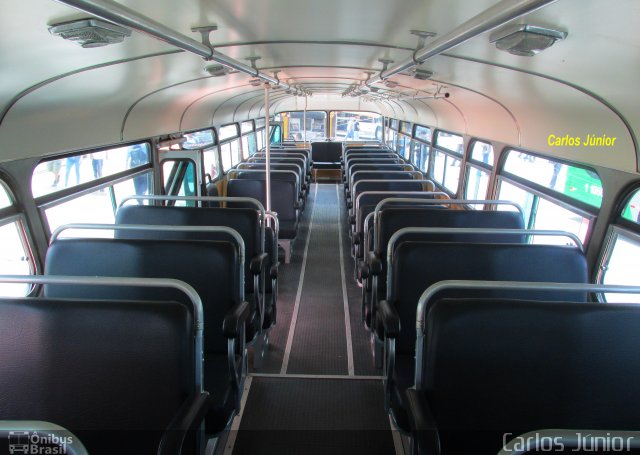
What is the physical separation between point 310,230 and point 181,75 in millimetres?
4297

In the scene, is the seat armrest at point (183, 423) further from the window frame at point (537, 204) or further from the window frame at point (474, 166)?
the window frame at point (474, 166)

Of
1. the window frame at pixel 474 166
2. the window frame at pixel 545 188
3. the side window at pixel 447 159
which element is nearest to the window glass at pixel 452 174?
the side window at pixel 447 159

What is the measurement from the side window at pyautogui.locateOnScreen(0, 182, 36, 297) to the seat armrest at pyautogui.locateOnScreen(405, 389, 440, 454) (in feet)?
8.22

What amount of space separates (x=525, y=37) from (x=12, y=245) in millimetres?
3282

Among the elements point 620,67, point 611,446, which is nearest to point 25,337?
point 611,446

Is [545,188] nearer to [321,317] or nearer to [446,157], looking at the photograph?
[321,317]

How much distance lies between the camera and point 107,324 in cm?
161

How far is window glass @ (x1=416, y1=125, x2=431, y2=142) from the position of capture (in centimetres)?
882

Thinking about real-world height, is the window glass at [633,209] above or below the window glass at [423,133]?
below

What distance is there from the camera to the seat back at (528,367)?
1.58 meters

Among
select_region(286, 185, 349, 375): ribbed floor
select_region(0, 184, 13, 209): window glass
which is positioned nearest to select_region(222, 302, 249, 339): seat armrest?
select_region(286, 185, 349, 375): ribbed floor

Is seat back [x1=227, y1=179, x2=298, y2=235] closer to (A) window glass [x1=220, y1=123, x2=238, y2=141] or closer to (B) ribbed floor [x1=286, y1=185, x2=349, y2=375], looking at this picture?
(B) ribbed floor [x1=286, y1=185, x2=349, y2=375]

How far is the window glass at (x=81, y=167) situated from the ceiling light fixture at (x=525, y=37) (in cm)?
303

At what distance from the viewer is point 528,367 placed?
162cm
